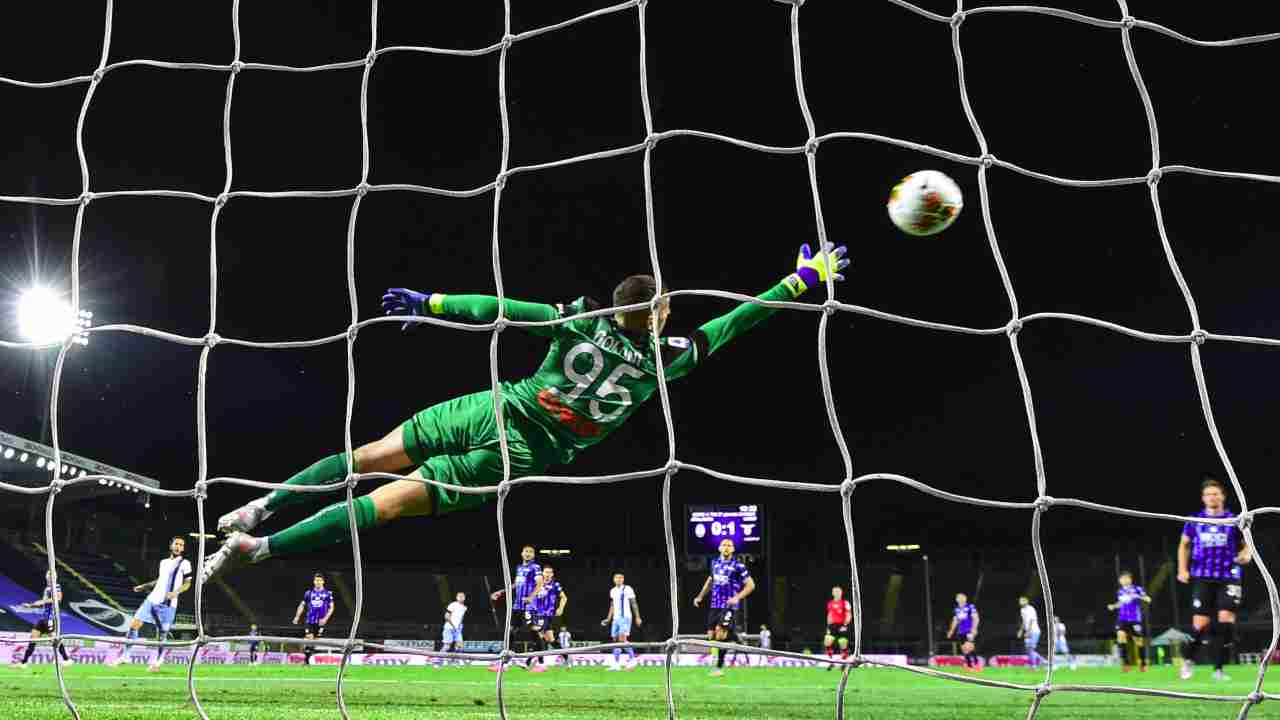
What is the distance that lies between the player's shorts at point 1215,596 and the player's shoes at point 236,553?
618 centimetres

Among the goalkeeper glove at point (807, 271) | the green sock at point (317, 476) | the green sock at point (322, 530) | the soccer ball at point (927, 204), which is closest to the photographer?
the green sock at point (322, 530)

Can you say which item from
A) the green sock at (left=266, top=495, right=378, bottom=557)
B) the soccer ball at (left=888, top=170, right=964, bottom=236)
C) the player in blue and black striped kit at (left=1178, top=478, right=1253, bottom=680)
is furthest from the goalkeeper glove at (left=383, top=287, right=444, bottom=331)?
the player in blue and black striped kit at (left=1178, top=478, right=1253, bottom=680)

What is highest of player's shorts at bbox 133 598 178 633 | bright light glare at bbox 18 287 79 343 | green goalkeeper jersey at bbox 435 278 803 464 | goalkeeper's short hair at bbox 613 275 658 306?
bright light glare at bbox 18 287 79 343

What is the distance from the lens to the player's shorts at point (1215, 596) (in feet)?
22.1

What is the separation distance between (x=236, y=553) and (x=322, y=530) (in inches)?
10.3

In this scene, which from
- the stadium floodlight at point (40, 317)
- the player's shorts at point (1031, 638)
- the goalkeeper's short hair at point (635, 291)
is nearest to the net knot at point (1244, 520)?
the goalkeeper's short hair at point (635, 291)

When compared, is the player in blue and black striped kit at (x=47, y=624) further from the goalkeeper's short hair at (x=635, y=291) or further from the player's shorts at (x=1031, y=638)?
the player's shorts at (x=1031, y=638)

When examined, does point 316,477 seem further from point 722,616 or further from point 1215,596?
point 722,616

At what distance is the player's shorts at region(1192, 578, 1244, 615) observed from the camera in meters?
6.75

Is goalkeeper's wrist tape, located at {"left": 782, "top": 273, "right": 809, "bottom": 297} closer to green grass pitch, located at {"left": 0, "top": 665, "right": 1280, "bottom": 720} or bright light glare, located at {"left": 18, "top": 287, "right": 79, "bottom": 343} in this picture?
green grass pitch, located at {"left": 0, "top": 665, "right": 1280, "bottom": 720}

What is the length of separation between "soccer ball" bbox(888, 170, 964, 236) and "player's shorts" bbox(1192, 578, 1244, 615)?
450 cm

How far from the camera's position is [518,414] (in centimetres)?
392

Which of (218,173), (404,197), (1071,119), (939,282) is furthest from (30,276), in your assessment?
(1071,119)

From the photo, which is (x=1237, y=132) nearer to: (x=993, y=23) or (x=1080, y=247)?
(x=1080, y=247)
